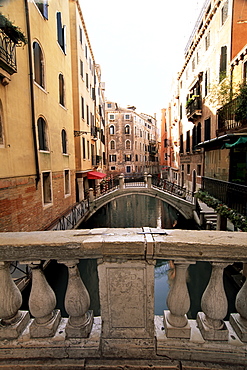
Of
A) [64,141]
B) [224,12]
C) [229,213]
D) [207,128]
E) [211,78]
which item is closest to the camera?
[229,213]

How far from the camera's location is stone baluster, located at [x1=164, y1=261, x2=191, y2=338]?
4.58ft

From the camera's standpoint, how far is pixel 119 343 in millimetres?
1394

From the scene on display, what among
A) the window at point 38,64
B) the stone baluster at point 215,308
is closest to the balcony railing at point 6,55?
the window at point 38,64

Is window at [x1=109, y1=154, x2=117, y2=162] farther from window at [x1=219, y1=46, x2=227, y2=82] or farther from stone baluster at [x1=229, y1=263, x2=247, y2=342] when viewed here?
stone baluster at [x1=229, y1=263, x2=247, y2=342]

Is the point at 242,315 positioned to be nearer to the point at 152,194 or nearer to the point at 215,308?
the point at 215,308

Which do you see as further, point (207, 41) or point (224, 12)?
point (207, 41)

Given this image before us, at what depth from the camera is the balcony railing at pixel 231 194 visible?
7.00 meters

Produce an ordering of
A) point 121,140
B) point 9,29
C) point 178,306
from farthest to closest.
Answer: point 121,140
point 9,29
point 178,306

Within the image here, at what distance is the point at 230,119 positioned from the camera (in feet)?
29.7

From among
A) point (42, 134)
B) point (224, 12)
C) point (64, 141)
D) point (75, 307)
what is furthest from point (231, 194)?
point (224, 12)

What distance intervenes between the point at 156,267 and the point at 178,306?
9227 millimetres

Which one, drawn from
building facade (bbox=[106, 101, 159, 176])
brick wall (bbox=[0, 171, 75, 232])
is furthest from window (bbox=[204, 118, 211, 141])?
building facade (bbox=[106, 101, 159, 176])

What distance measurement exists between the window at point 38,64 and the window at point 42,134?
1.72 metres

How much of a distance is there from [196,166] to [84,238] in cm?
1689
